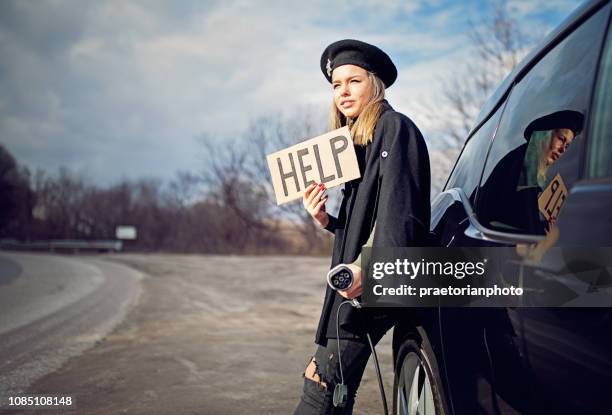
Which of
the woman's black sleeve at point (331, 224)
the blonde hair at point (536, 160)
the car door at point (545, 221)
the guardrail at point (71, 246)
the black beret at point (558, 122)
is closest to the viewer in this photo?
the car door at point (545, 221)

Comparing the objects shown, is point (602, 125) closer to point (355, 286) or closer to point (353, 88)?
point (355, 286)

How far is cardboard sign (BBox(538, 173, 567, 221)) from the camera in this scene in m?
1.32

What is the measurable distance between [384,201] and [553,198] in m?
0.62

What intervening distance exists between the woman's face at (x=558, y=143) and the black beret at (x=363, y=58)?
80 centimetres

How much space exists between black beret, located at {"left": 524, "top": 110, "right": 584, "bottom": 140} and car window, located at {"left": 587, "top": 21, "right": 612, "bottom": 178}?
0.09 meters

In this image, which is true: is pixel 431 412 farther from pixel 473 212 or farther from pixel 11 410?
pixel 11 410

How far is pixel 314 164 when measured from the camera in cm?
221

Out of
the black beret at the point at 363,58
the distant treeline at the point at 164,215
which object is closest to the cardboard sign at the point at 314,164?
the black beret at the point at 363,58

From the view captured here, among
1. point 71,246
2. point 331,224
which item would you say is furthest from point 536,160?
point 71,246

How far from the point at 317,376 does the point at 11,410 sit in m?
2.62

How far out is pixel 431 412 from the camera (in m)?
2.07

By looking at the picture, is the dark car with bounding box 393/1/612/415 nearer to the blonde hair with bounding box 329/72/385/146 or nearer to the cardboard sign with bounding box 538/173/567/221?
the cardboard sign with bounding box 538/173/567/221

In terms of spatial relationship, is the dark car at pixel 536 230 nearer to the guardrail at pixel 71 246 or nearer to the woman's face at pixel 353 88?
the woman's face at pixel 353 88

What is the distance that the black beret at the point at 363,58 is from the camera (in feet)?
7.36
